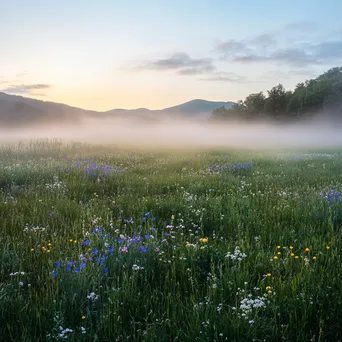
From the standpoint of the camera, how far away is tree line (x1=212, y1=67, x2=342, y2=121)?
70.5 m

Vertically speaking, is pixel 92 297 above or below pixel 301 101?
below

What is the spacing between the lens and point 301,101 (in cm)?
7650

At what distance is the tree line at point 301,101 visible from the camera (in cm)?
7050

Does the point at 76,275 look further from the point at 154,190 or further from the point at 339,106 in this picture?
the point at 339,106

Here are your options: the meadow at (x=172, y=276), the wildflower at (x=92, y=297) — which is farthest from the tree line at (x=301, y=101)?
the wildflower at (x=92, y=297)

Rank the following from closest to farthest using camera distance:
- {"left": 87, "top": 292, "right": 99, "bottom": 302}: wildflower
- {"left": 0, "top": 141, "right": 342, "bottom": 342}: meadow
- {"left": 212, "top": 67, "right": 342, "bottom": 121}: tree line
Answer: {"left": 0, "top": 141, "right": 342, "bottom": 342}: meadow, {"left": 87, "top": 292, "right": 99, "bottom": 302}: wildflower, {"left": 212, "top": 67, "right": 342, "bottom": 121}: tree line

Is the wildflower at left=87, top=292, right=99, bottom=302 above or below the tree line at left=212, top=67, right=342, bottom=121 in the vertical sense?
below

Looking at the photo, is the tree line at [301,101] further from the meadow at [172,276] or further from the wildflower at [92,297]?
the wildflower at [92,297]

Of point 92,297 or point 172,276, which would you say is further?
point 172,276

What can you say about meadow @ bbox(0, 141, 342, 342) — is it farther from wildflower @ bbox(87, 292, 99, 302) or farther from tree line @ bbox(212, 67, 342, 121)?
tree line @ bbox(212, 67, 342, 121)

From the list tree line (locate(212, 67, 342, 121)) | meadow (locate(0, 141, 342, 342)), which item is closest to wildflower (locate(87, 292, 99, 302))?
meadow (locate(0, 141, 342, 342))

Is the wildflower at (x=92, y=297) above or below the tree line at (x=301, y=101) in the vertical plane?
below

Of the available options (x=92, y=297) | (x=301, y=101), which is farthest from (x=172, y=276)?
(x=301, y=101)

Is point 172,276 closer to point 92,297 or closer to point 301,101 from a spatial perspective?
point 92,297
